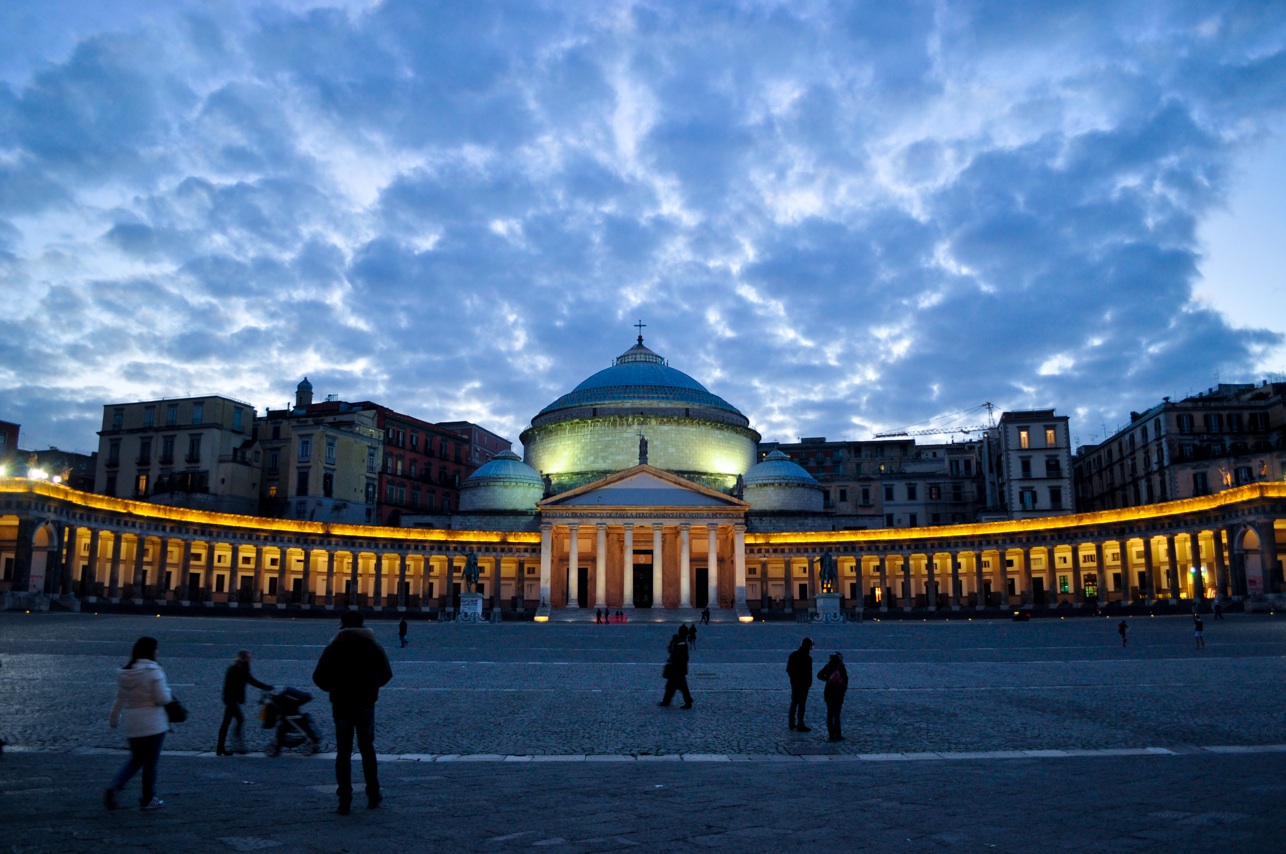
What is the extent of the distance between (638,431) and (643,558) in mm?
15114

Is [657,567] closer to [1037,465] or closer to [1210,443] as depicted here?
[1037,465]

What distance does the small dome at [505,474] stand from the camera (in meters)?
97.9

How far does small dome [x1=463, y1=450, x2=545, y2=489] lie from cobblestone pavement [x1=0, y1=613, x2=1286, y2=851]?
69.2 metres

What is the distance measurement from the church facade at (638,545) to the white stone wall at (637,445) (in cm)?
20

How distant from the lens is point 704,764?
1305 cm

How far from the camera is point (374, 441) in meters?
94.5

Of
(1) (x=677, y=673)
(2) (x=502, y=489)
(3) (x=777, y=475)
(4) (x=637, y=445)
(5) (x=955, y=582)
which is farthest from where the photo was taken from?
(4) (x=637, y=445)

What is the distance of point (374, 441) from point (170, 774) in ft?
278

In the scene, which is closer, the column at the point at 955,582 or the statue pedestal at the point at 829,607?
the statue pedestal at the point at 829,607

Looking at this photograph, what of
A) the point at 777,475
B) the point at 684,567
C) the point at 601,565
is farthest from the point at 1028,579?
the point at 601,565

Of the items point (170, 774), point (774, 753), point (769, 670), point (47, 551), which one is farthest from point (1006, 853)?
point (47, 551)

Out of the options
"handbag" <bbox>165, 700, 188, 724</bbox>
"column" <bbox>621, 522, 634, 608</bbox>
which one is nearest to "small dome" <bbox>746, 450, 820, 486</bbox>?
"column" <bbox>621, 522, 634, 608</bbox>

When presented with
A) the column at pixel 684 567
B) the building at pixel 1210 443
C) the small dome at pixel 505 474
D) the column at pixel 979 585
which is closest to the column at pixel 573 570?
the column at pixel 684 567

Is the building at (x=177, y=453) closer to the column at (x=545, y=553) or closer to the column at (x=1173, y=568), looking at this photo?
the column at (x=545, y=553)
